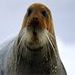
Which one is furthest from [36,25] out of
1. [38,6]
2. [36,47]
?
[38,6]

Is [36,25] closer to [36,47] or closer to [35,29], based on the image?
[35,29]

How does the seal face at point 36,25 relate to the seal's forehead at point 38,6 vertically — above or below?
below

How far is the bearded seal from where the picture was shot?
10.3 meters

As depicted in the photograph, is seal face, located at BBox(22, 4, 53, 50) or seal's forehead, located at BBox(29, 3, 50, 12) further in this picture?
seal's forehead, located at BBox(29, 3, 50, 12)

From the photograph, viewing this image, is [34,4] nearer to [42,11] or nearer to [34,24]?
[42,11]

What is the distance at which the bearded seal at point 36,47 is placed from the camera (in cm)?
1029

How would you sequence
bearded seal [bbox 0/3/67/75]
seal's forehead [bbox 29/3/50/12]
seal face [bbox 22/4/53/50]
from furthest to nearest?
seal's forehead [bbox 29/3/50/12] < bearded seal [bbox 0/3/67/75] < seal face [bbox 22/4/53/50]

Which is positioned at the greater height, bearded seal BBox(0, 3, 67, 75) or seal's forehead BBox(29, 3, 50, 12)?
seal's forehead BBox(29, 3, 50, 12)

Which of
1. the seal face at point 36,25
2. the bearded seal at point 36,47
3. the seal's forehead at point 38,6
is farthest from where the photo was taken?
the seal's forehead at point 38,6

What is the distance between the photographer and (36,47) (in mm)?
10484

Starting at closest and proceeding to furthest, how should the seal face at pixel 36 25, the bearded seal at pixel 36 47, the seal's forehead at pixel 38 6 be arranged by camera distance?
the seal face at pixel 36 25
the bearded seal at pixel 36 47
the seal's forehead at pixel 38 6

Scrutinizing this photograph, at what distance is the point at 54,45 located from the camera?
437 inches

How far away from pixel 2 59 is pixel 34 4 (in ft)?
8.58

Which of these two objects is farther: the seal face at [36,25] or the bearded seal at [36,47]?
the bearded seal at [36,47]
